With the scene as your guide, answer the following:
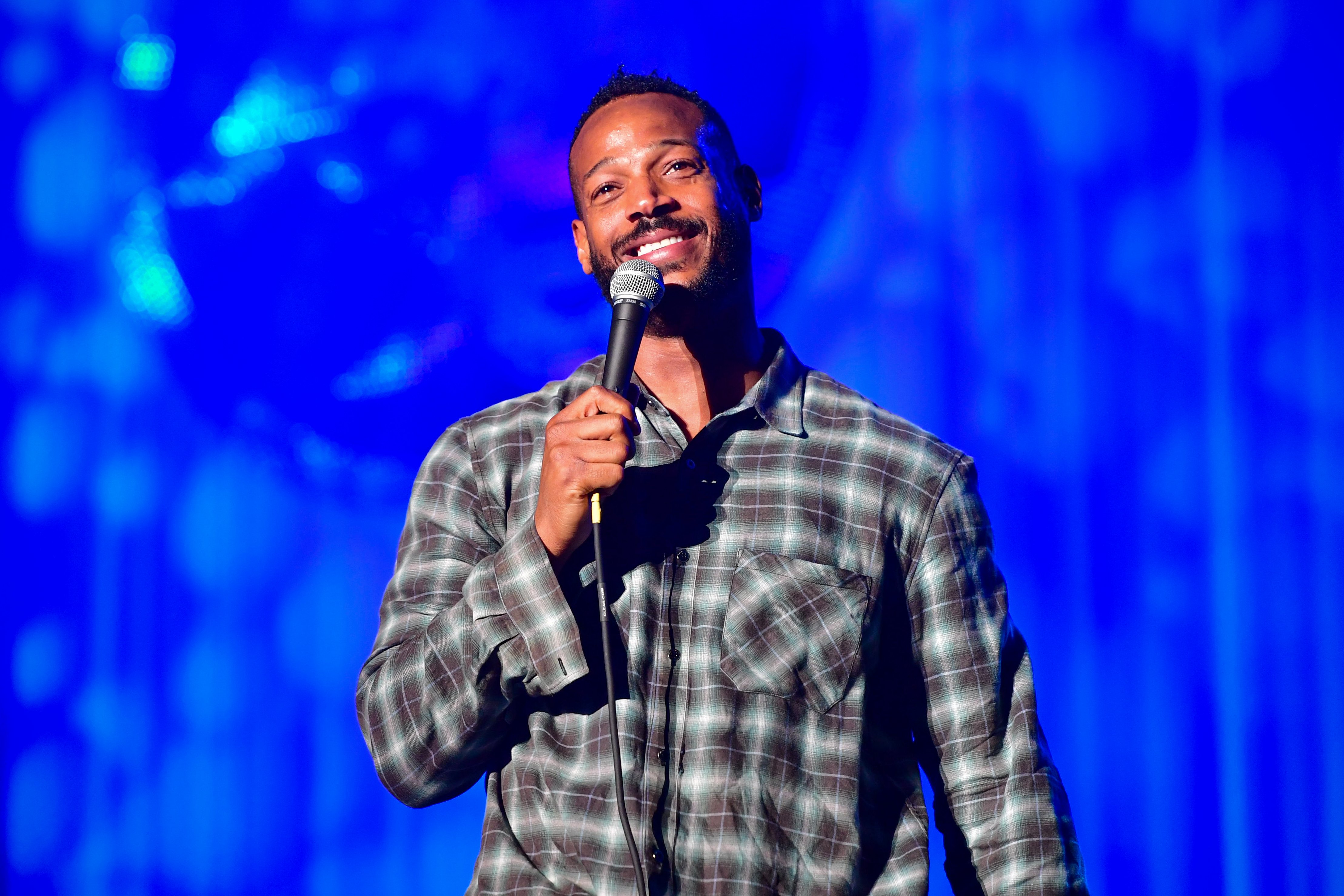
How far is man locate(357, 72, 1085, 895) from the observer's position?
126 cm

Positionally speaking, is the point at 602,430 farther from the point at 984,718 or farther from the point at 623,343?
the point at 984,718

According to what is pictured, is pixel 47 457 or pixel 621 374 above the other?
pixel 47 457

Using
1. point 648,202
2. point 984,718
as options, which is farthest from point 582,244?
point 984,718

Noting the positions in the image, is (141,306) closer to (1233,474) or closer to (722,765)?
(722,765)

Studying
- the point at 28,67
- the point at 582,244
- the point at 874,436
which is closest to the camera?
the point at 874,436

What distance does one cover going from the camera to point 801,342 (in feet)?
6.52

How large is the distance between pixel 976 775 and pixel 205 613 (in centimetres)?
126

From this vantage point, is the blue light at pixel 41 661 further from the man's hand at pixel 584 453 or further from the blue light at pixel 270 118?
the man's hand at pixel 584 453

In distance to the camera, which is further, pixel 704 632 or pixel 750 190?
pixel 750 190

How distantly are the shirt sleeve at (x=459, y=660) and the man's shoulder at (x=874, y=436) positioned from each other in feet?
1.42

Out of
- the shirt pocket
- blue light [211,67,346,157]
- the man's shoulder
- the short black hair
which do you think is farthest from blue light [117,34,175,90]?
the shirt pocket

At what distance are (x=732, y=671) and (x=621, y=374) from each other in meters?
0.38

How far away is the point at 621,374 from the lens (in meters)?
1.18

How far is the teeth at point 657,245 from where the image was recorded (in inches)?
59.7
